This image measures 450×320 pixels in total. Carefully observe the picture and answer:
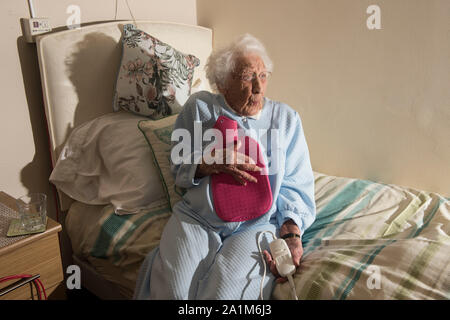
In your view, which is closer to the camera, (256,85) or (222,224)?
(222,224)

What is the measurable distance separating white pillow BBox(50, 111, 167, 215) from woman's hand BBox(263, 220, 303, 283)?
21.1 inches

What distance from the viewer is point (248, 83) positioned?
143 cm

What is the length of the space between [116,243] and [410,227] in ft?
3.66

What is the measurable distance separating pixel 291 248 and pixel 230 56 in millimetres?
757

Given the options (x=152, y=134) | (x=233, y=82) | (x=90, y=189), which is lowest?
(x=90, y=189)

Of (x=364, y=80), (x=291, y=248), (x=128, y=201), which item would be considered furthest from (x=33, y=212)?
(x=364, y=80)

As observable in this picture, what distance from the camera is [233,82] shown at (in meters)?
1.46

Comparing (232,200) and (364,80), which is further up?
(364,80)

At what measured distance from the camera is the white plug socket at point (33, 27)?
1512 mm

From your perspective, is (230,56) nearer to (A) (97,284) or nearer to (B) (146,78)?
(B) (146,78)

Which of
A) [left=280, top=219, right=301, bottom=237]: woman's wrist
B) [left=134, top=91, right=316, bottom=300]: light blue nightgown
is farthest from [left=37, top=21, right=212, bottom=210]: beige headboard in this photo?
[left=280, top=219, right=301, bottom=237]: woman's wrist
